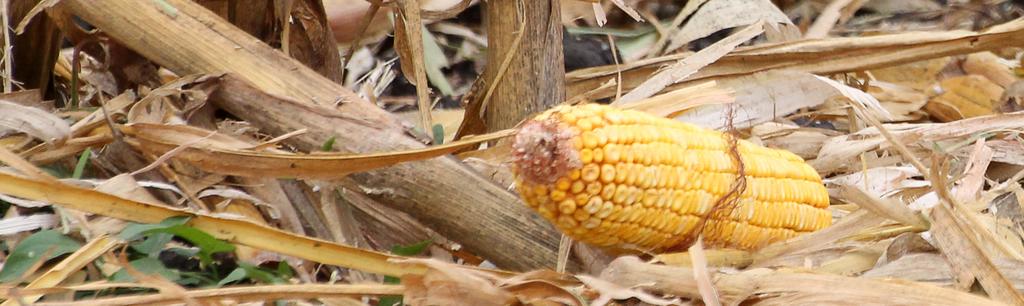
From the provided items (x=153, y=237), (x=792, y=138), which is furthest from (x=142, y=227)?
(x=792, y=138)

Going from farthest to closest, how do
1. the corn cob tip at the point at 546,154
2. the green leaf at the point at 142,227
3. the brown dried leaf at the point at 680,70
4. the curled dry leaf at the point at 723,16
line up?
the curled dry leaf at the point at 723,16 → the brown dried leaf at the point at 680,70 → the green leaf at the point at 142,227 → the corn cob tip at the point at 546,154

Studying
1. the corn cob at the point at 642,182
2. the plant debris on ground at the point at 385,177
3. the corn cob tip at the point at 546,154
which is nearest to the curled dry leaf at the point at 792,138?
the plant debris on ground at the point at 385,177

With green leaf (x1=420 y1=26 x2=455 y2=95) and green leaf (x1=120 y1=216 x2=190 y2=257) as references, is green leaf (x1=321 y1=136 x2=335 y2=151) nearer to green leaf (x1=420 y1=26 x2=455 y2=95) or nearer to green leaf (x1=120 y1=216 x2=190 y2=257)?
green leaf (x1=120 y1=216 x2=190 y2=257)

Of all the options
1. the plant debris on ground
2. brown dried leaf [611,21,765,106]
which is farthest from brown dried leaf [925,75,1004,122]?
brown dried leaf [611,21,765,106]

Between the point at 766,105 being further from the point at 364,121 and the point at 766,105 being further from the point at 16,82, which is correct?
the point at 16,82

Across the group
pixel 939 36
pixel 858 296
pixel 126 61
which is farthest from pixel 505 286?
pixel 939 36

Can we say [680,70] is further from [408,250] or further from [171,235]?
[171,235]

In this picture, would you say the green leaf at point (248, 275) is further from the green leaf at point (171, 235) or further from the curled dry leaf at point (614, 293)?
the curled dry leaf at point (614, 293)
